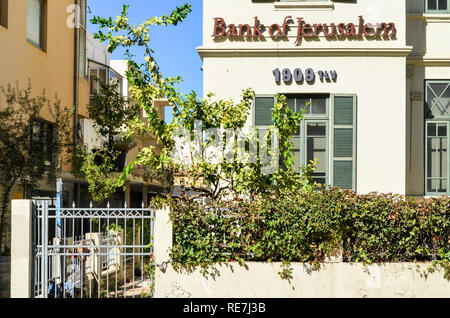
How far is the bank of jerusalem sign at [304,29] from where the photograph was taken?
994cm

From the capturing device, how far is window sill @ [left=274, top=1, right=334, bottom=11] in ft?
32.7

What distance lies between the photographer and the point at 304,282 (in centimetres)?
752

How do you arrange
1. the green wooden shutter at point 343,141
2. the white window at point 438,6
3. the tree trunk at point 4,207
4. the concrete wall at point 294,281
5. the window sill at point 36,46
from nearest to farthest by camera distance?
the concrete wall at point 294,281 → the green wooden shutter at point 343,141 → the tree trunk at point 4,207 → the white window at point 438,6 → the window sill at point 36,46

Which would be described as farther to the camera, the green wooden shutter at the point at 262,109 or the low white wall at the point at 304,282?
the green wooden shutter at the point at 262,109

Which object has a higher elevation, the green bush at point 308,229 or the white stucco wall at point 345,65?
the white stucco wall at point 345,65

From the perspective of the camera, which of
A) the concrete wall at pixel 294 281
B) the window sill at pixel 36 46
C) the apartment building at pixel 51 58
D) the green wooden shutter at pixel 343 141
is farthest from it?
the window sill at pixel 36 46

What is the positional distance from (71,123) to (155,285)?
7.77 meters

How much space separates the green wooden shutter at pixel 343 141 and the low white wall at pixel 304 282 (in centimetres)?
253

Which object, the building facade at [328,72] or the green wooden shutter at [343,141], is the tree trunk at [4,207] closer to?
the building facade at [328,72]

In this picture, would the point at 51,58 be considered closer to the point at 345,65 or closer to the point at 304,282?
the point at 345,65

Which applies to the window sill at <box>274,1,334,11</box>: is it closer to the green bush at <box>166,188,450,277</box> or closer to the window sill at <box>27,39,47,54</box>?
the green bush at <box>166,188,450,277</box>

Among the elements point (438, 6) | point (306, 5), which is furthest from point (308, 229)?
point (438, 6)

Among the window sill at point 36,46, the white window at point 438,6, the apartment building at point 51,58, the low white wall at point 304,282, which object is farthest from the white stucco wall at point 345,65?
the window sill at point 36,46

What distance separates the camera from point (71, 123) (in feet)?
45.8
